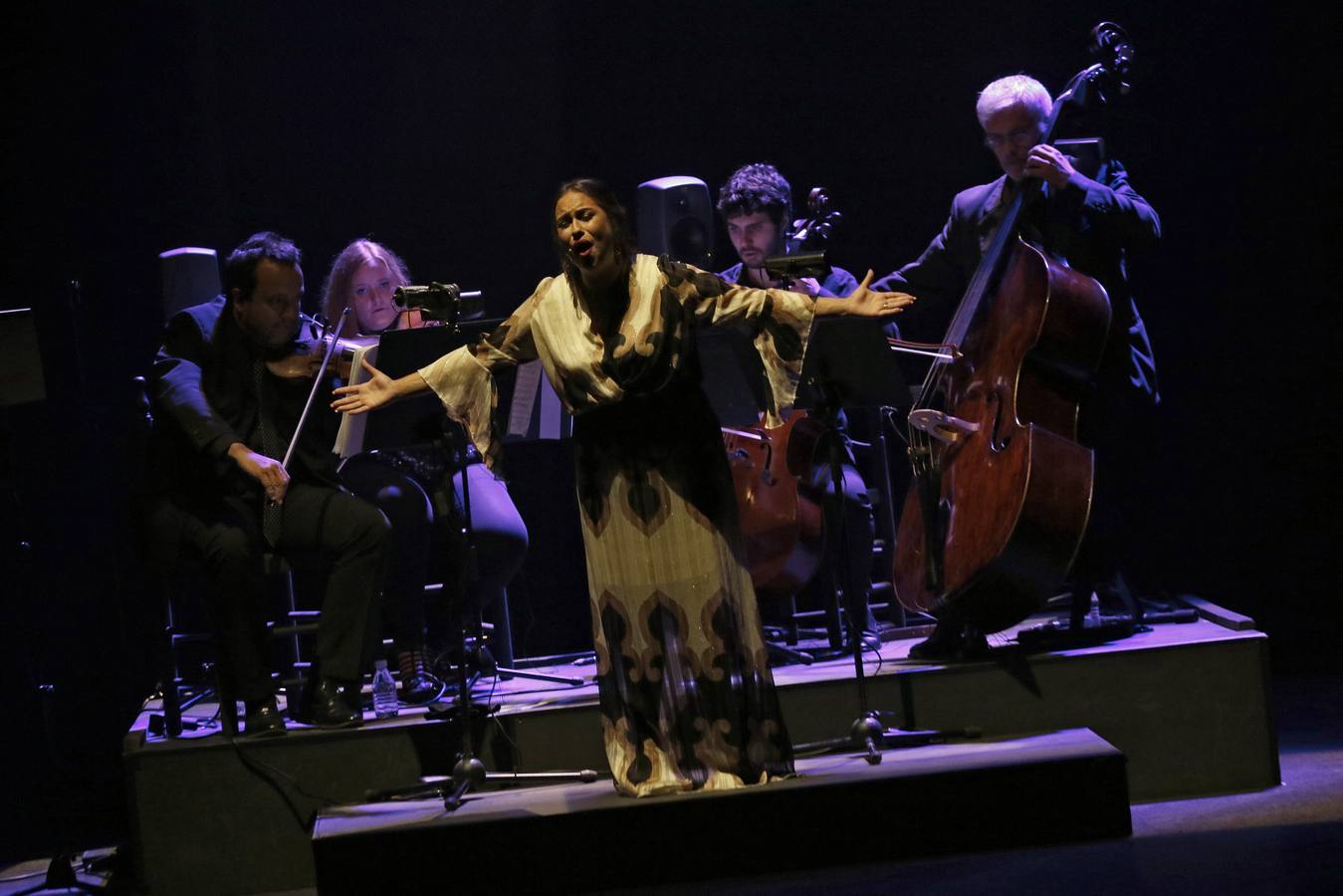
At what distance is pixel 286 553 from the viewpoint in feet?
13.1

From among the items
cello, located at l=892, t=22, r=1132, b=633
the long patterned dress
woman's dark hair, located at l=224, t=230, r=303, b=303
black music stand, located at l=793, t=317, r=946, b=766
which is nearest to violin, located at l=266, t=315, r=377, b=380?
woman's dark hair, located at l=224, t=230, r=303, b=303

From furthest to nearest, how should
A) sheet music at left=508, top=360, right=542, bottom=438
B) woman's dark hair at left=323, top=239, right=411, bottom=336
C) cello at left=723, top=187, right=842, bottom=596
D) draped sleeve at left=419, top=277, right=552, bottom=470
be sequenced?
woman's dark hair at left=323, top=239, right=411, bottom=336 → cello at left=723, top=187, right=842, bottom=596 → sheet music at left=508, top=360, right=542, bottom=438 → draped sleeve at left=419, top=277, right=552, bottom=470

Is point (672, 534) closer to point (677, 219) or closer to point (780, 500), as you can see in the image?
point (780, 500)

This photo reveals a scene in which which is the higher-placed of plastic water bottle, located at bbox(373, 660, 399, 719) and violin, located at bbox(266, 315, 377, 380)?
violin, located at bbox(266, 315, 377, 380)

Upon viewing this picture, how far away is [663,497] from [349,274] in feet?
5.09

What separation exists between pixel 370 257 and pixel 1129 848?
264 cm

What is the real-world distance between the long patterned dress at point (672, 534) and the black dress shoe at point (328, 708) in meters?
0.75

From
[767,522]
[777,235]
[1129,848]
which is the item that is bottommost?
[1129,848]

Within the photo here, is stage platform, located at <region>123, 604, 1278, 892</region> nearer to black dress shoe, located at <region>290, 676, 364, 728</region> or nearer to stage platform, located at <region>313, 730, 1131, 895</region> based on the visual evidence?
black dress shoe, located at <region>290, 676, 364, 728</region>

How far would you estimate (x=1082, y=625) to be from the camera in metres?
4.19

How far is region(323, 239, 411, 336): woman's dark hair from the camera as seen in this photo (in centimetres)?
450

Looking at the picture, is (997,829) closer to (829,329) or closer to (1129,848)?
(1129,848)

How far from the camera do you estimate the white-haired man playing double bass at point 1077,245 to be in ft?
13.2

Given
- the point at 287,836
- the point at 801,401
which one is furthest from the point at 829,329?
the point at 287,836
